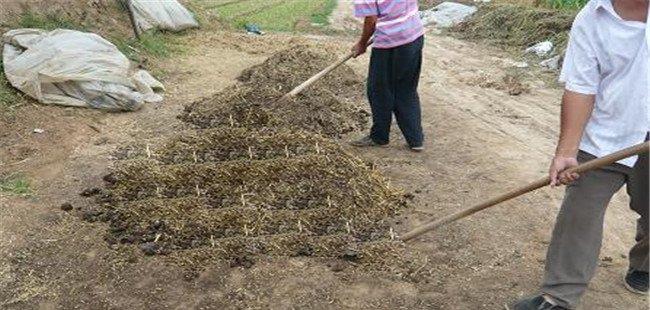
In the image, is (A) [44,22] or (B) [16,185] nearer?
(B) [16,185]

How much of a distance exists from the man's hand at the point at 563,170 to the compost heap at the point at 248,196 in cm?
118

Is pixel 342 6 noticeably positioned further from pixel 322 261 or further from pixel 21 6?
pixel 322 261

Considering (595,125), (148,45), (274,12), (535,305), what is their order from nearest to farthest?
(595,125) → (535,305) → (148,45) → (274,12)

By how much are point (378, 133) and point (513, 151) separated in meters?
1.07

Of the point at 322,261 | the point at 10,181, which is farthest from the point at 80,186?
the point at 322,261

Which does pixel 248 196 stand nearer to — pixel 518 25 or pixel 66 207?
pixel 66 207

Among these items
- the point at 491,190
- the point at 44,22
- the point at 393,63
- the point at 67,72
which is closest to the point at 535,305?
the point at 491,190

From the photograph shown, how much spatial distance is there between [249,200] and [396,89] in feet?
5.36

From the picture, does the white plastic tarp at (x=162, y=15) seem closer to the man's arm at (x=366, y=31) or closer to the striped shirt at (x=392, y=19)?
the man's arm at (x=366, y=31)

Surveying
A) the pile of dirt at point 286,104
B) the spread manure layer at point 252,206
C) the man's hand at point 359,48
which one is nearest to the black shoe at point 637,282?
the spread manure layer at point 252,206

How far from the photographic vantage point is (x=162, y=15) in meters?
8.36

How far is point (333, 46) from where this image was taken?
8562mm

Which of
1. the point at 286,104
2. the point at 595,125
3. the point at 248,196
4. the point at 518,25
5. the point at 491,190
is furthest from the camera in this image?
the point at 518,25

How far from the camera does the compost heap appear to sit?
342 centimetres
